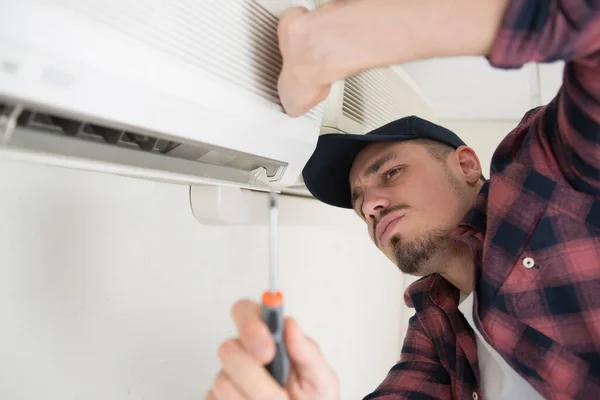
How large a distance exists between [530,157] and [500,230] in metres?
0.13

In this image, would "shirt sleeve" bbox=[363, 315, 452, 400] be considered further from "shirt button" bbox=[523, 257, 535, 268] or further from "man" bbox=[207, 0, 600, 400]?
"shirt button" bbox=[523, 257, 535, 268]

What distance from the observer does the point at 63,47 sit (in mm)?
373

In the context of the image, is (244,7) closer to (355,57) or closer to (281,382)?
(355,57)

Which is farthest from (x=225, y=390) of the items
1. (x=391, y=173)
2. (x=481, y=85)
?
(x=481, y=85)

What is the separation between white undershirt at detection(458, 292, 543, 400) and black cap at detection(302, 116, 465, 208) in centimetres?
37

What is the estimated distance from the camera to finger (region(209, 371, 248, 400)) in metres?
0.47

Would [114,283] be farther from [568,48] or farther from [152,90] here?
[568,48]

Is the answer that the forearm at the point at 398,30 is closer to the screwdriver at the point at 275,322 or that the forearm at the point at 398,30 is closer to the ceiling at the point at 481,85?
the screwdriver at the point at 275,322

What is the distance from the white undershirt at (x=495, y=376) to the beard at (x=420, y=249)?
0.41 feet

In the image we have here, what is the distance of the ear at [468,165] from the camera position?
0.97 metres

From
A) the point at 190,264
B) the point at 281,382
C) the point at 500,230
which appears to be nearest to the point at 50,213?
the point at 190,264

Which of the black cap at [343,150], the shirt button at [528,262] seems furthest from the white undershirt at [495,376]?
the black cap at [343,150]

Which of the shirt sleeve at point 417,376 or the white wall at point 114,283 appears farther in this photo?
the shirt sleeve at point 417,376

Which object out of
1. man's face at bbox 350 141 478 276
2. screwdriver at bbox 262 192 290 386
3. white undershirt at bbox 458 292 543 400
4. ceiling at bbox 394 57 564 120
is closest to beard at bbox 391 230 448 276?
man's face at bbox 350 141 478 276
